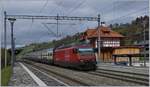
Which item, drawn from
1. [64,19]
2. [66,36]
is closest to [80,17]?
[64,19]

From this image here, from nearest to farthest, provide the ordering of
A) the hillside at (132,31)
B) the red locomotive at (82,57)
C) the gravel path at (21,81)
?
the gravel path at (21,81)
the red locomotive at (82,57)
the hillside at (132,31)

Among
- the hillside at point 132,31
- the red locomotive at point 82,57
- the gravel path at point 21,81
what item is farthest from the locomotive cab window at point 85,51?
the hillside at point 132,31

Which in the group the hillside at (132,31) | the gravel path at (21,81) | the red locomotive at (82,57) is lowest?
the gravel path at (21,81)

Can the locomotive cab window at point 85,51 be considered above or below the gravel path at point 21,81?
above

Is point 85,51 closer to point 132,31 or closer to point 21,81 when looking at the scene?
point 21,81

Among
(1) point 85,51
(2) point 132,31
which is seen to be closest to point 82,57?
(1) point 85,51

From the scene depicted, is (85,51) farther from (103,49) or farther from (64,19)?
(103,49)

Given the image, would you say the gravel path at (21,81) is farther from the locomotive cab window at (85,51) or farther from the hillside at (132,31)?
the hillside at (132,31)

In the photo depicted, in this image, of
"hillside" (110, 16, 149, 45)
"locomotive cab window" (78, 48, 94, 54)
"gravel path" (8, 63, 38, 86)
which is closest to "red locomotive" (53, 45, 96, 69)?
"locomotive cab window" (78, 48, 94, 54)

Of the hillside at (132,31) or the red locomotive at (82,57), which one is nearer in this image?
the red locomotive at (82,57)

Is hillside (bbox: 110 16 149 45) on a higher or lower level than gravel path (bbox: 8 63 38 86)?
higher

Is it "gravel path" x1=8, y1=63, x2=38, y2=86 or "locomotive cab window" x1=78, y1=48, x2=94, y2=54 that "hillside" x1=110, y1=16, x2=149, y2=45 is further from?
"gravel path" x1=8, y1=63, x2=38, y2=86

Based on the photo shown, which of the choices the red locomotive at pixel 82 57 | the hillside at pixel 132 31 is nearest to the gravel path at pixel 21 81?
the red locomotive at pixel 82 57

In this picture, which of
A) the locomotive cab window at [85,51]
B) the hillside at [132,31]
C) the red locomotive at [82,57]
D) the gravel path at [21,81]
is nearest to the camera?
the gravel path at [21,81]
